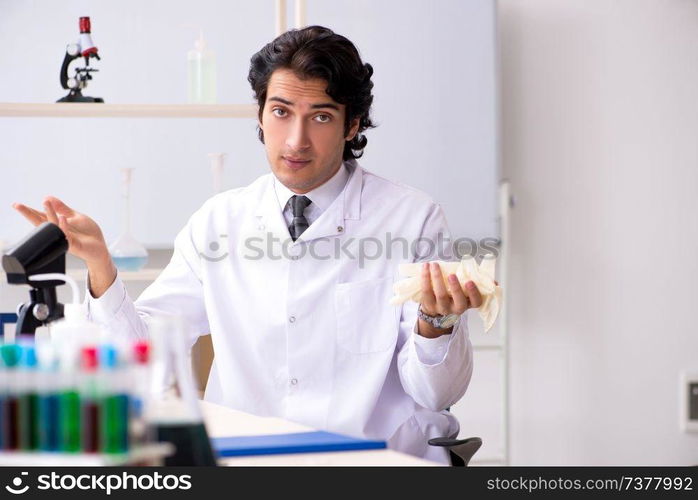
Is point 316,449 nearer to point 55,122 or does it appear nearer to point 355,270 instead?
point 355,270

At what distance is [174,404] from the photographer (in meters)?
0.86

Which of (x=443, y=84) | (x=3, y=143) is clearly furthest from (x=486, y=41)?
(x=3, y=143)

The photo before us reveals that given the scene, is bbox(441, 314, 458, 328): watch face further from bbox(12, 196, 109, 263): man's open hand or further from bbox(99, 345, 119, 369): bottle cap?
bbox(99, 345, 119, 369): bottle cap

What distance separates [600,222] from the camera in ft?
10.3

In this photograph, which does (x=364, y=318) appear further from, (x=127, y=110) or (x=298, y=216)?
(x=127, y=110)

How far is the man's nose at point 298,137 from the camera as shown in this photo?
5.88ft

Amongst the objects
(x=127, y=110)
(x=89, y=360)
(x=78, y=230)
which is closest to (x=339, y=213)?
(x=78, y=230)

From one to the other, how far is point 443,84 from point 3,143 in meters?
1.43

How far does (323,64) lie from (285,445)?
3.02 feet

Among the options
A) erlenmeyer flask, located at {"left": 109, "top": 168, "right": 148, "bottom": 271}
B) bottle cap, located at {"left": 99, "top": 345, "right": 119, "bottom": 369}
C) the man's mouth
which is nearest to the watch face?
the man's mouth

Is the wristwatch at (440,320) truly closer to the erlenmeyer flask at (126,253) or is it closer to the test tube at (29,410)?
the test tube at (29,410)

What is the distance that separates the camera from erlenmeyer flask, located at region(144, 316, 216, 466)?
82 cm

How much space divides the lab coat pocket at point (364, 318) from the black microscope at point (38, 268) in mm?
618
